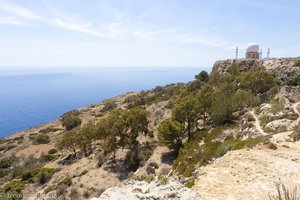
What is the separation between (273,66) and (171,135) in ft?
103

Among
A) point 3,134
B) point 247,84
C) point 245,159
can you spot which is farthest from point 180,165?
point 3,134

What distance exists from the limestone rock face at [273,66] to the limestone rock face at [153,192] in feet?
132

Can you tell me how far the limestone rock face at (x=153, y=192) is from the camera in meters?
10.1

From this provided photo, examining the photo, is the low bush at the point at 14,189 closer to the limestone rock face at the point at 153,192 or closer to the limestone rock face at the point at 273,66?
the limestone rock face at the point at 153,192

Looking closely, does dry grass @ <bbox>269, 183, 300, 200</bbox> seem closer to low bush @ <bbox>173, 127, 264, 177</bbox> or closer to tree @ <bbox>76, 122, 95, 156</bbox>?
low bush @ <bbox>173, 127, 264, 177</bbox>

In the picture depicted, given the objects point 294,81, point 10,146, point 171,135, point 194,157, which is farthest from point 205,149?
point 10,146

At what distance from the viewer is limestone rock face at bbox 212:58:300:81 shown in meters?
44.9

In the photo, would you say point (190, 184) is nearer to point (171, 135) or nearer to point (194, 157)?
point (194, 157)

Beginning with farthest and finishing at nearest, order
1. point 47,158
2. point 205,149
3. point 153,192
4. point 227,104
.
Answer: point 47,158 → point 227,104 → point 205,149 → point 153,192

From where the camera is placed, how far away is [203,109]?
Result: 121 ft

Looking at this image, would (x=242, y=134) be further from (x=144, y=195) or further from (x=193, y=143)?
(x=144, y=195)

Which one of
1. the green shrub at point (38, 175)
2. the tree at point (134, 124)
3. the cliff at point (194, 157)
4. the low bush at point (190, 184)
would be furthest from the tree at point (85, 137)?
the low bush at point (190, 184)

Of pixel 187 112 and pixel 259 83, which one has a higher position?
pixel 259 83

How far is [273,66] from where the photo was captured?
5009 cm
